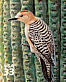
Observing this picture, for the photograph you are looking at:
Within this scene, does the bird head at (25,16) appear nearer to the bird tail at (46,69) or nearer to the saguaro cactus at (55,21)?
the saguaro cactus at (55,21)

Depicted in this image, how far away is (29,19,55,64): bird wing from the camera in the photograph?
4.21 feet

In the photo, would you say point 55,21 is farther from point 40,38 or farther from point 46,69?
point 46,69

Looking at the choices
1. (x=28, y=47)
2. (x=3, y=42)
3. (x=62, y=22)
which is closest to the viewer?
(x=62, y=22)

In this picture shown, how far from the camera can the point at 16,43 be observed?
1442mm

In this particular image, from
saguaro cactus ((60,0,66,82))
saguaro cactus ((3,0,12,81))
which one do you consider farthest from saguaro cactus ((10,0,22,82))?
saguaro cactus ((60,0,66,82))

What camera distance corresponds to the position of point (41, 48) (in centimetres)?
129

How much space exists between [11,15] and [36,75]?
41 cm

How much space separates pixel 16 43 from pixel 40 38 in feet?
0.71

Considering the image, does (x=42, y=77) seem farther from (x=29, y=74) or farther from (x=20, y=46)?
(x=20, y=46)

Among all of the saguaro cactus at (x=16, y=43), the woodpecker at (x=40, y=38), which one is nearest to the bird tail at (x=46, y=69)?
the woodpecker at (x=40, y=38)

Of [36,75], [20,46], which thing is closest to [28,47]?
[20,46]

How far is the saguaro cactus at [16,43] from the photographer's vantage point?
1401 millimetres

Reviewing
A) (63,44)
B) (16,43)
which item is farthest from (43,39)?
(16,43)

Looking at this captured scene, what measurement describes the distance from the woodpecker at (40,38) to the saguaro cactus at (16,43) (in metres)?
0.10
